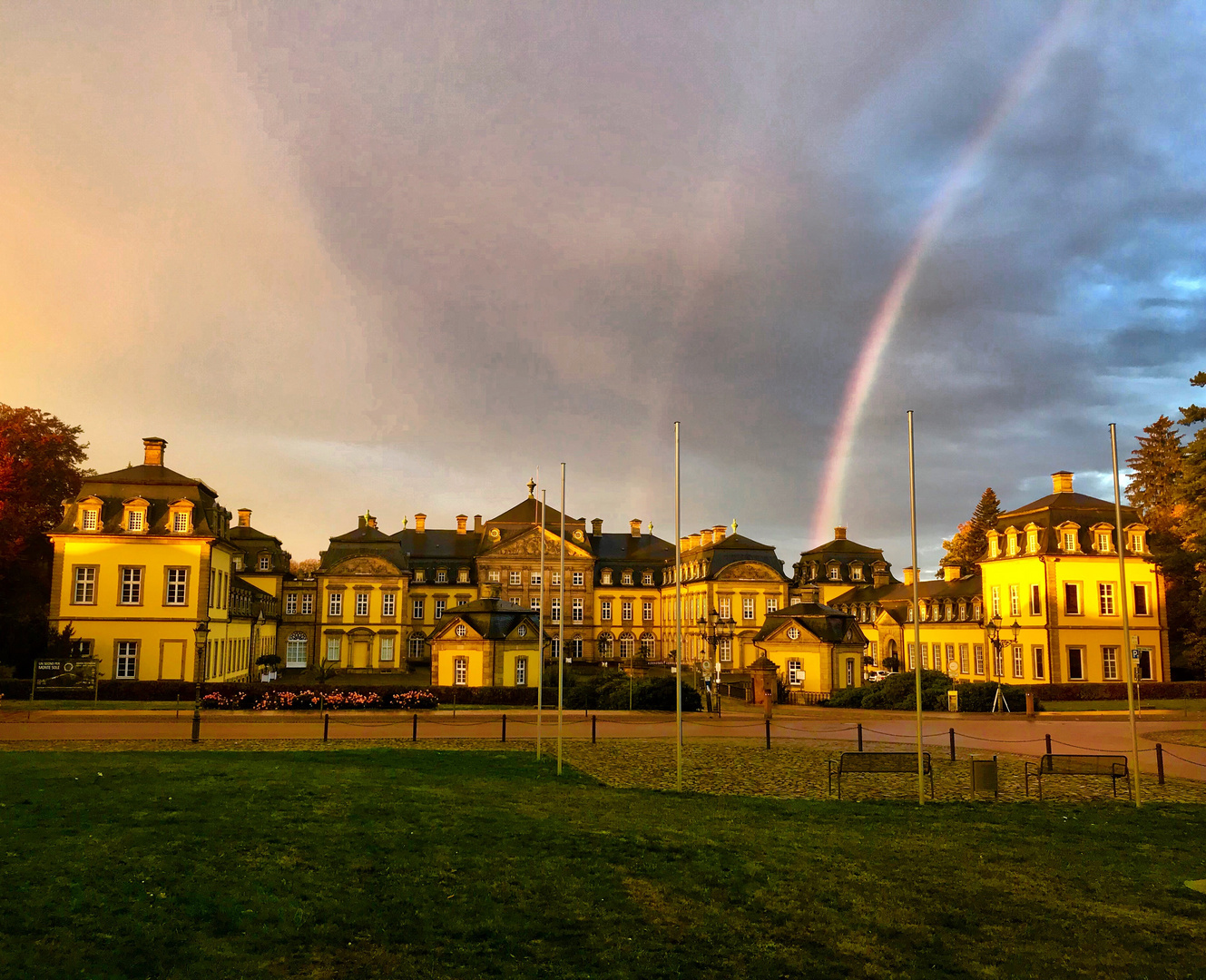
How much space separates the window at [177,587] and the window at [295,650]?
2352cm

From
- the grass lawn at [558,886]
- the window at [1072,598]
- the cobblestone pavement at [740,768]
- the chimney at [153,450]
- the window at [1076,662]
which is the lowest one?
the cobblestone pavement at [740,768]

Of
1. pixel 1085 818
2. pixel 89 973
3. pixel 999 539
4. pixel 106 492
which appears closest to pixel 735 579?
pixel 999 539

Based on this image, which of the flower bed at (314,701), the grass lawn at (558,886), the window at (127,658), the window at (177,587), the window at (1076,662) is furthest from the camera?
the window at (1076,662)

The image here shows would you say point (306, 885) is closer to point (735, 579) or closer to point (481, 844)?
point (481, 844)

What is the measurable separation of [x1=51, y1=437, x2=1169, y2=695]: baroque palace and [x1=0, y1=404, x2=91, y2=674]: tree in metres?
2.31

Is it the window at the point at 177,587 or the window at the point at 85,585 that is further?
the window at the point at 177,587

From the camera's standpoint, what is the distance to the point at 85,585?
4350 centimetres

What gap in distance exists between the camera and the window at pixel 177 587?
44.2 meters

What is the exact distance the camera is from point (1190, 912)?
9.64m

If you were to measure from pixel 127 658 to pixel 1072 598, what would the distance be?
1901 inches

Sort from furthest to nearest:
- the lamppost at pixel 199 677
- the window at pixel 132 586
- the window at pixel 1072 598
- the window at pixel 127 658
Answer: the window at pixel 1072 598 → the window at pixel 132 586 → the window at pixel 127 658 → the lamppost at pixel 199 677

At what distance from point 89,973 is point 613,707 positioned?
1283 inches

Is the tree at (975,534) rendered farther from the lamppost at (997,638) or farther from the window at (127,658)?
the window at (127,658)

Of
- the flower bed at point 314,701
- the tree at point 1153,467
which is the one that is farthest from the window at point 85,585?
the tree at point 1153,467
